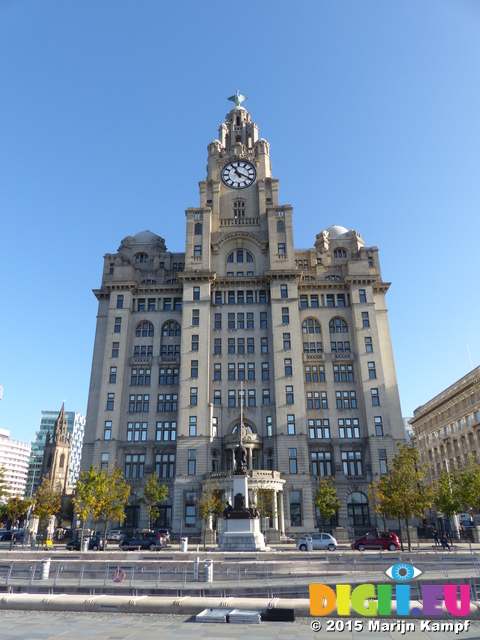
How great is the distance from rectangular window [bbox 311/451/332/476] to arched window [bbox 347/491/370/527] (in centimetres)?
459

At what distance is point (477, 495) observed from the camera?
5238cm

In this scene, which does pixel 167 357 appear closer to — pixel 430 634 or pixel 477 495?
pixel 477 495

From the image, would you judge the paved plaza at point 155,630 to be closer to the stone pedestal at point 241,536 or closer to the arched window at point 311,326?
the stone pedestal at point 241,536

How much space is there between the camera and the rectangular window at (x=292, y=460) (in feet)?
215

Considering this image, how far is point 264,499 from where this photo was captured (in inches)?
2242

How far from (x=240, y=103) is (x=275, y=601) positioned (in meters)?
111

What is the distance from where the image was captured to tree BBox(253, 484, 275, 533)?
5596cm

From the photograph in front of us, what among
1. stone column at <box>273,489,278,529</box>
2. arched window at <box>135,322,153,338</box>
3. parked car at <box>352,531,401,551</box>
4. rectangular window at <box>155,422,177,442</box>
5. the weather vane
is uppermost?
the weather vane

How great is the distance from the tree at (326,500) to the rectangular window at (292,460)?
4.12 m

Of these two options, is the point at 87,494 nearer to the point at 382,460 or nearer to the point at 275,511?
the point at 275,511

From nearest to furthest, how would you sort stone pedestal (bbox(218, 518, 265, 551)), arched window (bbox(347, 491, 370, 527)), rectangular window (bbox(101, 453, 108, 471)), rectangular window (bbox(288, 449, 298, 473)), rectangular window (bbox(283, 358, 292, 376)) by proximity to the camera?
stone pedestal (bbox(218, 518, 265, 551))
rectangular window (bbox(288, 449, 298, 473))
arched window (bbox(347, 491, 370, 527))
rectangular window (bbox(101, 453, 108, 471))
rectangular window (bbox(283, 358, 292, 376))

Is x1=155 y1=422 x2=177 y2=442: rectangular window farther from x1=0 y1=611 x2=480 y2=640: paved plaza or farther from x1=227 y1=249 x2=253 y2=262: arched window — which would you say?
x1=0 y1=611 x2=480 y2=640: paved plaza

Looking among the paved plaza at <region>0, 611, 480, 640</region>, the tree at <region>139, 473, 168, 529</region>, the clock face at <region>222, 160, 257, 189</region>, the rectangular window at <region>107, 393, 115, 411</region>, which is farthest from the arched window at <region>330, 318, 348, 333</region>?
the paved plaza at <region>0, 611, 480, 640</region>

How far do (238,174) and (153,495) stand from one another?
194 feet
